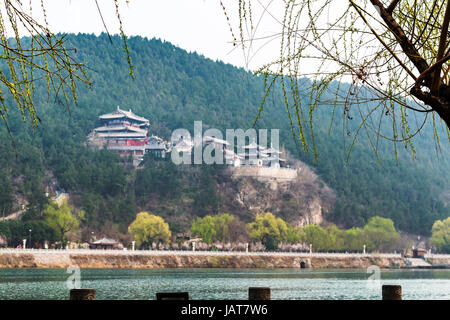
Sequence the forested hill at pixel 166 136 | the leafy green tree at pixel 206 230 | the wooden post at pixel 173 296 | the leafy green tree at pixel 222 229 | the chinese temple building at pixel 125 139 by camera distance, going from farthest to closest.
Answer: the chinese temple building at pixel 125 139, the forested hill at pixel 166 136, the leafy green tree at pixel 222 229, the leafy green tree at pixel 206 230, the wooden post at pixel 173 296

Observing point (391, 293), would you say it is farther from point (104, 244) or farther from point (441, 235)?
A: point (441, 235)

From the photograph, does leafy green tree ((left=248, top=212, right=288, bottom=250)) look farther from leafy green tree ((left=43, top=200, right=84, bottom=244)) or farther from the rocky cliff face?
leafy green tree ((left=43, top=200, right=84, bottom=244))

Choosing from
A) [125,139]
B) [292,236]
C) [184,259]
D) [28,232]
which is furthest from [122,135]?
[28,232]

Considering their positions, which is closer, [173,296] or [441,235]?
[173,296]

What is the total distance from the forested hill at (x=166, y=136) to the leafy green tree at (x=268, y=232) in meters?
10.7

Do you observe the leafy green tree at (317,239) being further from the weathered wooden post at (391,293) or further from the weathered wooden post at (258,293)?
the weathered wooden post at (258,293)

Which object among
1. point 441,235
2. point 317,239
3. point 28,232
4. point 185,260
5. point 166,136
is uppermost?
point 166,136

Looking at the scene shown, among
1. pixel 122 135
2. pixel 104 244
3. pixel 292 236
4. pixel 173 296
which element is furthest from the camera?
pixel 122 135

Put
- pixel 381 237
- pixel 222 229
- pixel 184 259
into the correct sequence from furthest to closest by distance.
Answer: pixel 381 237 → pixel 222 229 → pixel 184 259

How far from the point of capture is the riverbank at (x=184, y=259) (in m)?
54.2

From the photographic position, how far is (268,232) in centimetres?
7281

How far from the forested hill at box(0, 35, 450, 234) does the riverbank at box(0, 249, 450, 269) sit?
9.39 m

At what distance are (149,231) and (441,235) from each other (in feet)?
127

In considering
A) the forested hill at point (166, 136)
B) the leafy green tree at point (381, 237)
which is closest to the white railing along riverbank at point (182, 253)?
the leafy green tree at point (381, 237)
